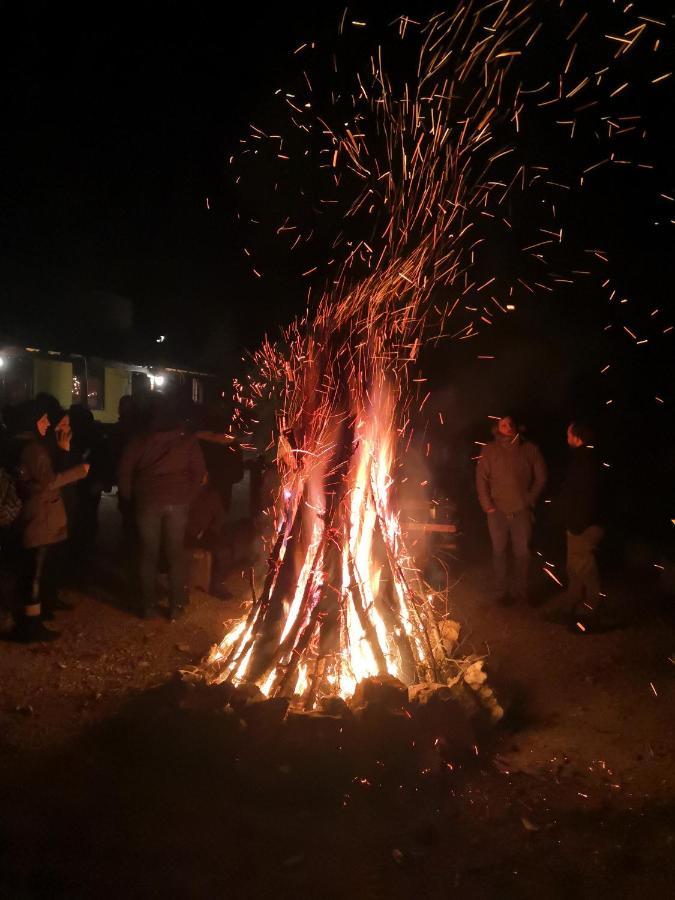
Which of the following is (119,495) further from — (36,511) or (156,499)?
(36,511)

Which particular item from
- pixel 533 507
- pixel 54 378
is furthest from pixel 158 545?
pixel 54 378

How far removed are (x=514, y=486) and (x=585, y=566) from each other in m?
1.10

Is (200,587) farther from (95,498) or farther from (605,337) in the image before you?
(605,337)

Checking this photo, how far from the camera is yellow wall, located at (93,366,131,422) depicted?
27.2m

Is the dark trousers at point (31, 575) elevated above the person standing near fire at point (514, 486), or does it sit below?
below

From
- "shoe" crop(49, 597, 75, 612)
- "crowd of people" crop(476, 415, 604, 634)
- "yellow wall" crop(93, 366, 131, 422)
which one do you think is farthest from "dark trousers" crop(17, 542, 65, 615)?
"yellow wall" crop(93, 366, 131, 422)

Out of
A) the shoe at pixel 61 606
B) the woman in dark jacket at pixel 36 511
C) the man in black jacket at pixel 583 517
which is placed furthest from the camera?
the shoe at pixel 61 606

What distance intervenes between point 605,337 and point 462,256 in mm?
4367

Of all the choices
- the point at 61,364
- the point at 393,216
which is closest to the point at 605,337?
the point at 393,216

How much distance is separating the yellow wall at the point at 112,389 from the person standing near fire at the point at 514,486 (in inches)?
822

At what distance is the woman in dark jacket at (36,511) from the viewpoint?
6.52m

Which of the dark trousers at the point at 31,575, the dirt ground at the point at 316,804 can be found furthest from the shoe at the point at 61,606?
the dirt ground at the point at 316,804

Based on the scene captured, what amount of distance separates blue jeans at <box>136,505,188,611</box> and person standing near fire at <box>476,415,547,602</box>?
329 cm

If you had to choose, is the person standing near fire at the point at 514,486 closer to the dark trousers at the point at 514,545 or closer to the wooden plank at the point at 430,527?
the dark trousers at the point at 514,545
